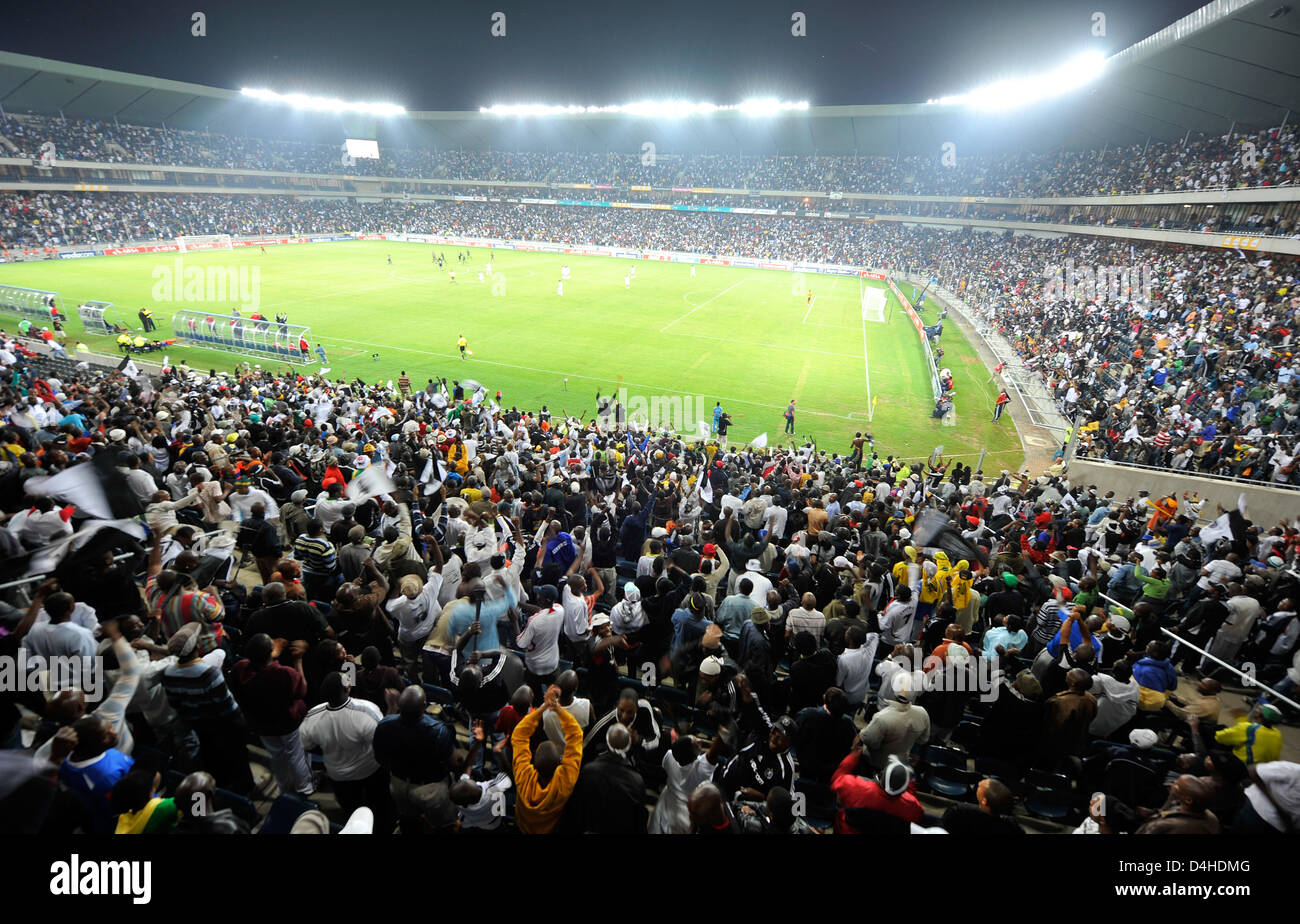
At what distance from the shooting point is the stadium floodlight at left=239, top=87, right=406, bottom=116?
254 ft

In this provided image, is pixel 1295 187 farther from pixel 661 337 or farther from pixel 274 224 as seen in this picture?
pixel 274 224

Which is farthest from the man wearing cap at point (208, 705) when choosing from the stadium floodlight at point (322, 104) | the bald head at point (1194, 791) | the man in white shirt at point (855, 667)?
the stadium floodlight at point (322, 104)

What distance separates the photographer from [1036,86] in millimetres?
50750

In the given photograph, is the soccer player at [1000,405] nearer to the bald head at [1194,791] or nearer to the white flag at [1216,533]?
the white flag at [1216,533]

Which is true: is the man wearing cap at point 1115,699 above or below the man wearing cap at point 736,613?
below

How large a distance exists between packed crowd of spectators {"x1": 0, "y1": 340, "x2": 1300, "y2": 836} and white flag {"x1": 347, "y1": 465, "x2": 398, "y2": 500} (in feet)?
0.20

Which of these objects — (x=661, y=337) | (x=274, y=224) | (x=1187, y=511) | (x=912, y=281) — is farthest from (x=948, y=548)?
(x=274, y=224)

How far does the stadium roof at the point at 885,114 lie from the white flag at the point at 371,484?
106 feet

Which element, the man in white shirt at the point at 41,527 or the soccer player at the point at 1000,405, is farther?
the soccer player at the point at 1000,405

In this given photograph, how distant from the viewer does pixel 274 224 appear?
7069cm

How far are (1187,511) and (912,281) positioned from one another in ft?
153

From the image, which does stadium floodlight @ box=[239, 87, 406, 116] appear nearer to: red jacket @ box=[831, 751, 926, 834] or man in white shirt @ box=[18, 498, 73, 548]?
man in white shirt @ box=[18, 498, 73, 548]

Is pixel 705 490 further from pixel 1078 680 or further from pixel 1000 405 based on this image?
pixel 1000 405

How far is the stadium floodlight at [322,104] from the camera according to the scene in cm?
7731
